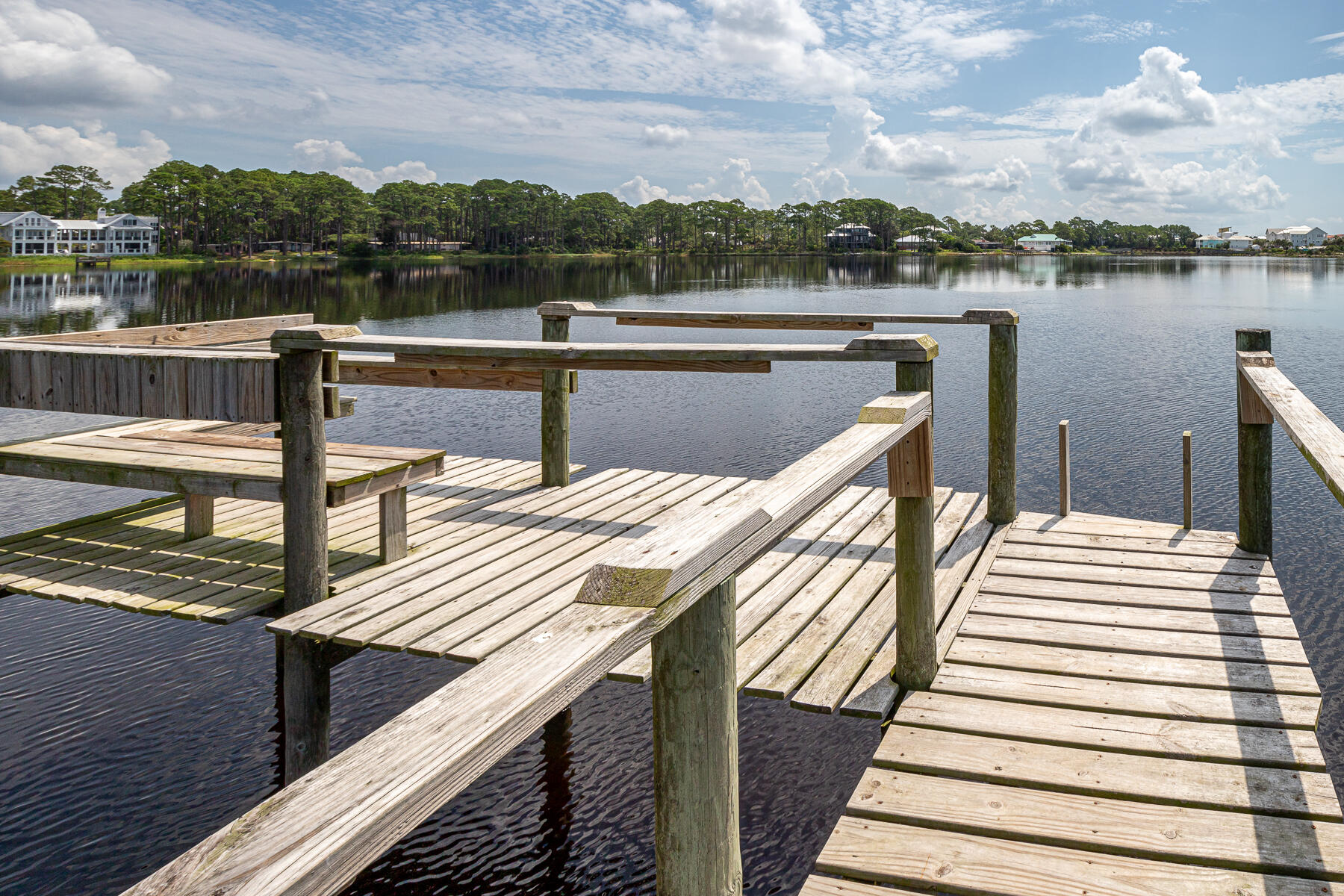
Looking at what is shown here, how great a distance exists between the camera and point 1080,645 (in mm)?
5188

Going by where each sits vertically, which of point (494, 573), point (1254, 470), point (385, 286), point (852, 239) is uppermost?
point (852, 239)

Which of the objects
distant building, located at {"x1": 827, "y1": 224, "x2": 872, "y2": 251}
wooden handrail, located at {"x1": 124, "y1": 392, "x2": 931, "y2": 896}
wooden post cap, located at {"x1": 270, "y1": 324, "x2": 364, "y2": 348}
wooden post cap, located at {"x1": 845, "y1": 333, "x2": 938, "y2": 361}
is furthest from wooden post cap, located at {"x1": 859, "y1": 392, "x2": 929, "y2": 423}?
distant building, located at {"x1": 827, "y1": 224, "x2": 872, "y2": 251}

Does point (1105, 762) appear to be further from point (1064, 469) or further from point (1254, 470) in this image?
point (1064, 469)

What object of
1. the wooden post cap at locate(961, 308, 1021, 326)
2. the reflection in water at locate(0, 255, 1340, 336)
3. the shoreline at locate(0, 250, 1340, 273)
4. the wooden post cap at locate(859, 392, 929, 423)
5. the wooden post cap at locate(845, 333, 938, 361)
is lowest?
the wooden post cap at locate(859, 392, 929, 423)

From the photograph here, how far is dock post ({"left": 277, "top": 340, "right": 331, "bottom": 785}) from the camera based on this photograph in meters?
5.31

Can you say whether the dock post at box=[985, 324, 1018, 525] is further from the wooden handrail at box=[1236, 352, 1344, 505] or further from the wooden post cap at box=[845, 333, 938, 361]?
the wooden post cap at box=[845, 333, 938, 361]

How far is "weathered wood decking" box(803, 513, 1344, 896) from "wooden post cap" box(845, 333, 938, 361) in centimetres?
166

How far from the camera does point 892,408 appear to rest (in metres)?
3.75

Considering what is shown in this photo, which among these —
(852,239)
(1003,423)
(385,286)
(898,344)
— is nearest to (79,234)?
(385,286)

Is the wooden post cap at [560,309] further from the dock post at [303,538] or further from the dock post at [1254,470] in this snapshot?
the dock post at [1254,470]

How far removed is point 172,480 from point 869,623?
4323mm

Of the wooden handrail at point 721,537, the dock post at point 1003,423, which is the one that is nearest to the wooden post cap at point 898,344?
the wooden handrail at point 721,537

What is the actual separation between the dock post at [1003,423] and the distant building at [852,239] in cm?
18991

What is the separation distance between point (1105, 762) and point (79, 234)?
149122 millimetres
